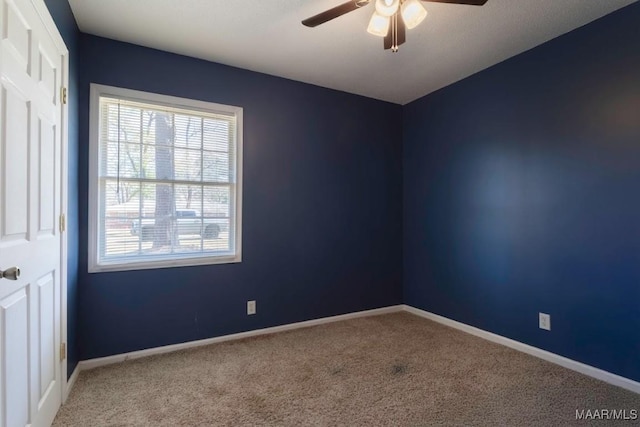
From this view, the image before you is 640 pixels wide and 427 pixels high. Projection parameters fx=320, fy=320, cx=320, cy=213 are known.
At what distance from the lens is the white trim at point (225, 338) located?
8.07ft

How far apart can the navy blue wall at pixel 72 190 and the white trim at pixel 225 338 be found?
16 centimetres

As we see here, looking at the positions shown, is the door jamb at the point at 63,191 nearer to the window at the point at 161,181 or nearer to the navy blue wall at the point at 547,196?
the window at the point at 161,181

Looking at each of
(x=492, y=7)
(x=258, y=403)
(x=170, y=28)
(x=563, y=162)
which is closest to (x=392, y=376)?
(x=258, y=403)

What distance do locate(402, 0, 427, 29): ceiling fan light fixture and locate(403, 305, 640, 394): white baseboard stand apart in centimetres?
265

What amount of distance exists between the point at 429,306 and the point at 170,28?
3606 mm

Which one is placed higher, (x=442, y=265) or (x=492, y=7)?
(x=492, y=7)

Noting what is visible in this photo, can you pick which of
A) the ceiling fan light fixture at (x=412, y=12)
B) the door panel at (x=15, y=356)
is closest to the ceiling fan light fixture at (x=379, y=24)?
the ceiling fan light fixture at (x=412, y=12)

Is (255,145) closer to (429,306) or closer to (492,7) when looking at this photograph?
(492,7)

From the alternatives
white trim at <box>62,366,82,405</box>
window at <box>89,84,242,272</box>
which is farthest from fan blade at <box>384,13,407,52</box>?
white trim at <box>62,366,82,405</box>

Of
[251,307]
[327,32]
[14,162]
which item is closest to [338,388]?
[251,307]

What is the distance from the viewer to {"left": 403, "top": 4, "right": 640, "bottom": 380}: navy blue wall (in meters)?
2.18

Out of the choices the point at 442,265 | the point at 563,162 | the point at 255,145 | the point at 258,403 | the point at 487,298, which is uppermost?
the point at 255,145

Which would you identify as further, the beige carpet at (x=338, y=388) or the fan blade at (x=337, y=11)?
the beige carpet at (x=338, y=388)

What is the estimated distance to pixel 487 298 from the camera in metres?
3.02
